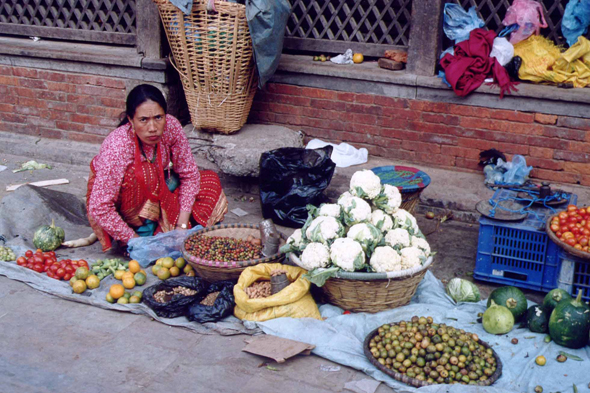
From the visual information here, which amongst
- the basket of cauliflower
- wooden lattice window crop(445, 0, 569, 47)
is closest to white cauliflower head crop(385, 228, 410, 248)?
the basket of cauliflower

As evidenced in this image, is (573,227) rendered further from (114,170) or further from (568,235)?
(114,170)

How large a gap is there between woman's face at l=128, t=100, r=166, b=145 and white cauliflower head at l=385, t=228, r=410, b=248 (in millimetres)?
1752

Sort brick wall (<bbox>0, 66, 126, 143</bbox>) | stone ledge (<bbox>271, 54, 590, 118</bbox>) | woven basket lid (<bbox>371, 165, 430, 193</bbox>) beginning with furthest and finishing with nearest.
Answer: brick wall (<bbox>0, 66, 126, 143</bbox>), stone ledge (<bbox>271, 54, 590, 118</bbox>), woven basket lid (<bbox>371, 165, 430, 193</bbox>)

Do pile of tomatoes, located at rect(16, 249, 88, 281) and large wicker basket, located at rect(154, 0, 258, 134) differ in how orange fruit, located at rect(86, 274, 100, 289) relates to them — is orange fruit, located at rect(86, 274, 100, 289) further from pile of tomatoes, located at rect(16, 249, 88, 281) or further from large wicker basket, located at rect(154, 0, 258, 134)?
large wicker basket, located at rect(154, 0, 258, 134)

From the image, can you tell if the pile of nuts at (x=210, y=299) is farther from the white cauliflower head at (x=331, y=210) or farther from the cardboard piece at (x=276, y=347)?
the white cauliflower head at (x=331, y=210)

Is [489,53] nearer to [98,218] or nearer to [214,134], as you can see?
[214,134]

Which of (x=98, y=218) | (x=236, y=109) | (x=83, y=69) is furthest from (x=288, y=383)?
(x=83, y=69)

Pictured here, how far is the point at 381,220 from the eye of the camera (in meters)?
3.98

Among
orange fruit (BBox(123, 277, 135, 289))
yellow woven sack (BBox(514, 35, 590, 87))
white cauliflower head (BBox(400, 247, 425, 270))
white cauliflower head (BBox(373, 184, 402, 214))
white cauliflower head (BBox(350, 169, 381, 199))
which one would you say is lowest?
orange fruit (BBox(123, 277, 135, 289))

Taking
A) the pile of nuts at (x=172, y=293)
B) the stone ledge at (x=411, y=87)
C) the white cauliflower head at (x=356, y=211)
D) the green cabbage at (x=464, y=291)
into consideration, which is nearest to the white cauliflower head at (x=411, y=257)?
the white cauliflower head at (x=356, y=211)

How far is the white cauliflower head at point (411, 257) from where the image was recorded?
375cm

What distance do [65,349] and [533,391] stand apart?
8.43 ft

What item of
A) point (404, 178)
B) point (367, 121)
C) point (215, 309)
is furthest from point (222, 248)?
point (367, 121)

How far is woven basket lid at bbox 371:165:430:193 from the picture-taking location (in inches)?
187
